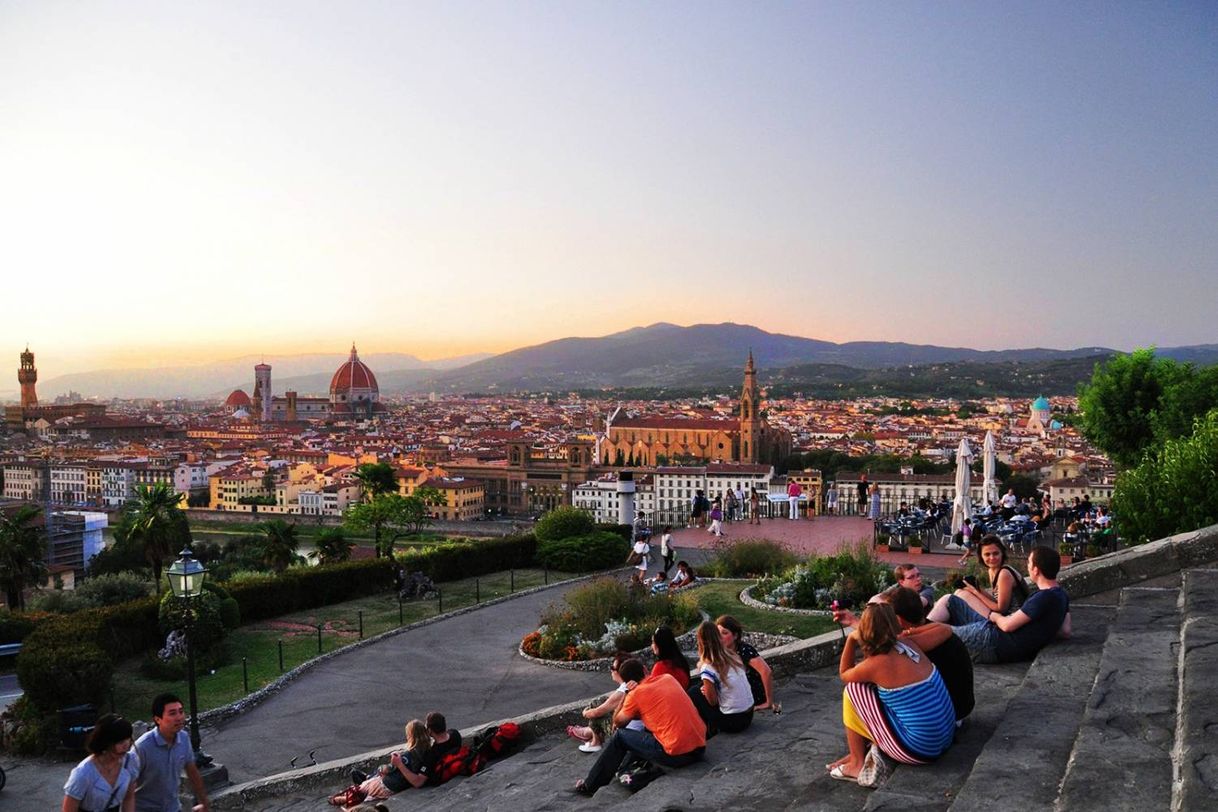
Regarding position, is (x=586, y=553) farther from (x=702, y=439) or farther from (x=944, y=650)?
(x=702, y=439)

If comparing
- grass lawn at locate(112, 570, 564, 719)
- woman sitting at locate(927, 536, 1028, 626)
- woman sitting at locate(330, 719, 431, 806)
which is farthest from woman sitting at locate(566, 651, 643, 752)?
grass lawn at locate(112, 570, 564, 719)

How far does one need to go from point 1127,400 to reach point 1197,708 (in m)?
17.3

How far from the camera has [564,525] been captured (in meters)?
16.5

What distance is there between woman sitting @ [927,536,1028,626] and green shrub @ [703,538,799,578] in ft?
24.9

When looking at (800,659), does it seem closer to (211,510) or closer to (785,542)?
(785,542)

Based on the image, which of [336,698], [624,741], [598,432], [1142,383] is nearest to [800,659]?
[624,741]

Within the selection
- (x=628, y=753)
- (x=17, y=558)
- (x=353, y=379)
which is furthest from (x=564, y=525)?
(x=353, y=379)

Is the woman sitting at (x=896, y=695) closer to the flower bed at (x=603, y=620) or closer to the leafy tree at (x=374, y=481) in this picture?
the flower bed at (x=603, y=620)

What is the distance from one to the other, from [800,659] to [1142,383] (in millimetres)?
15425

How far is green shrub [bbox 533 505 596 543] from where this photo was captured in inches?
649

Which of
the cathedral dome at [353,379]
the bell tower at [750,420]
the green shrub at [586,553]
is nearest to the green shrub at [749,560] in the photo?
the green shrub at [586,553]

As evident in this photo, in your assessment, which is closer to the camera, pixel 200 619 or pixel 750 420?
pixel 200 619

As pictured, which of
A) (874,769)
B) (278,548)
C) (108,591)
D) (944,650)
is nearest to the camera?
(874,769)

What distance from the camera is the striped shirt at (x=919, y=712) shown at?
3.72 metres
